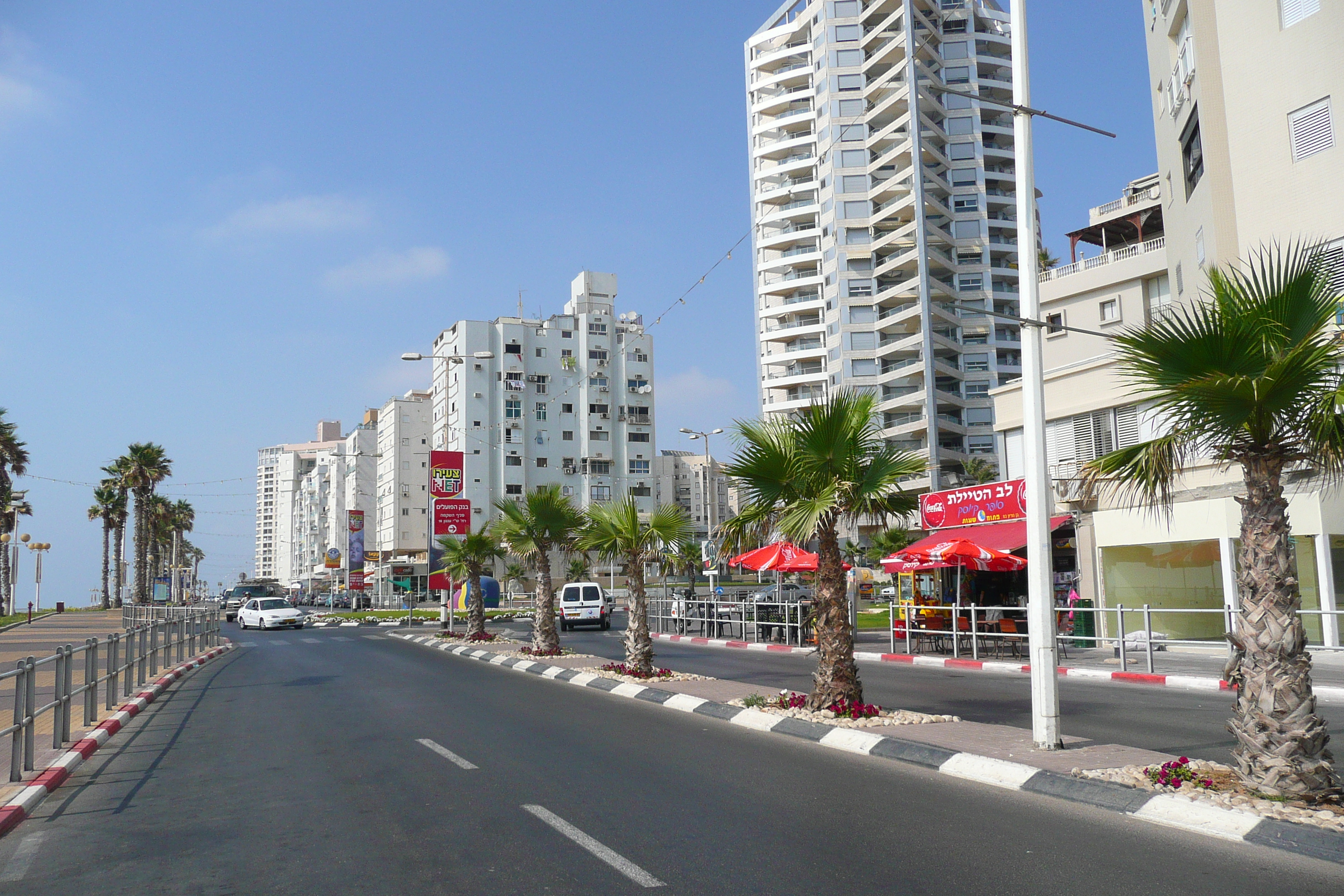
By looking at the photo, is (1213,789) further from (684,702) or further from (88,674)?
(88,674)

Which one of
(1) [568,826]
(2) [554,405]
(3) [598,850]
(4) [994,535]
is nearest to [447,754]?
(1) [568,826]

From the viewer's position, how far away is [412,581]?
3236 inches

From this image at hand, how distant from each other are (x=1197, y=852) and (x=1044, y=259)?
6529 centimetres

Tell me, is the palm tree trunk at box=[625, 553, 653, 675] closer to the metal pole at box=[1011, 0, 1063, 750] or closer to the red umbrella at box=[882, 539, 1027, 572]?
the red umbrella at box=[882, 539, 1027, 572]

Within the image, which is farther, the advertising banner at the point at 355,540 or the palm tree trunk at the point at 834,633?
the advertising banner at the point at 355,540

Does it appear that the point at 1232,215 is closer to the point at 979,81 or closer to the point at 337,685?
the point at 337,685

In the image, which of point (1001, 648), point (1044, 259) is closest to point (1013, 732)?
point (1001, 648)

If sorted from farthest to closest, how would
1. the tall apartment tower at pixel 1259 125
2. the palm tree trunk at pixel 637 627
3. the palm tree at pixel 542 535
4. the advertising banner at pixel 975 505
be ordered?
the advertising banner at pixel 975 505, the palm tree at pixel 542 535, the tall apartment tower at pixel 1259 125, the palm tree trunk at pixel 637 627

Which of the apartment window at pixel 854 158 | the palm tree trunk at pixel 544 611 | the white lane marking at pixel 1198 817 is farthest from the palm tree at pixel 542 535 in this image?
the apartment window at pixel 854 158

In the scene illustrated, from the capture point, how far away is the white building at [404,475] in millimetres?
105062

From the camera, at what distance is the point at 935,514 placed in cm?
2902

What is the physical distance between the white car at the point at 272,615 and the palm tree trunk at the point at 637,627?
32.7 m

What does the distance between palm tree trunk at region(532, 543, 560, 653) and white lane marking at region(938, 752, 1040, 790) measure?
1512 cm

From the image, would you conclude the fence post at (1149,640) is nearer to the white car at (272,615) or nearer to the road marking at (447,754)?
the road marking at (447,754)
